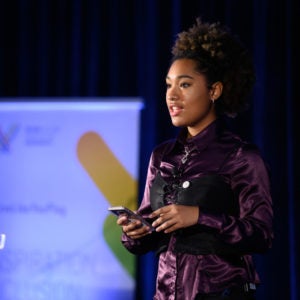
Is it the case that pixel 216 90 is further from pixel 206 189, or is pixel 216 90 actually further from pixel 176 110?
pixel 206 189

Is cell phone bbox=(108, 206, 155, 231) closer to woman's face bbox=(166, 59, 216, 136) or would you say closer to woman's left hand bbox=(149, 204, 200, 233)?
woman's left hand bbox=(149, 204, 200, 233)

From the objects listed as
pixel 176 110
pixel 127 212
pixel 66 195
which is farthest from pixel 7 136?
pixel 127 212

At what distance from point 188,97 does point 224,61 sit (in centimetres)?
18

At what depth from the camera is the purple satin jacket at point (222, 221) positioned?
153 cm

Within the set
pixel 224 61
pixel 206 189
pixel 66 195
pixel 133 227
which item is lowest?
pixel 66 195

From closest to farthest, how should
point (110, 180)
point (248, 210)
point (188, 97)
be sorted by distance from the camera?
point (248, 210), point (188, 97), point (110, 180)

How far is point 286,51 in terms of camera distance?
3.40m

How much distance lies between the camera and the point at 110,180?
3.27 m

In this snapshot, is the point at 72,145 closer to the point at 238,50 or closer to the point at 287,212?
the point at 287,212

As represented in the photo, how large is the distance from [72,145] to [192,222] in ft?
6.38

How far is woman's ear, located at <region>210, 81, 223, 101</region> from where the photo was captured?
69.7 inches

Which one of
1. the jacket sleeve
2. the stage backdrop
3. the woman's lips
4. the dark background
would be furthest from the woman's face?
the dark background

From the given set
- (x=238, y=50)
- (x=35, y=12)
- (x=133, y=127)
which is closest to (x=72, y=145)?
(x=133, y=127)

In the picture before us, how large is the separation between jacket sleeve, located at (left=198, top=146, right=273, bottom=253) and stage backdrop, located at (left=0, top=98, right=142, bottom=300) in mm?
1643
